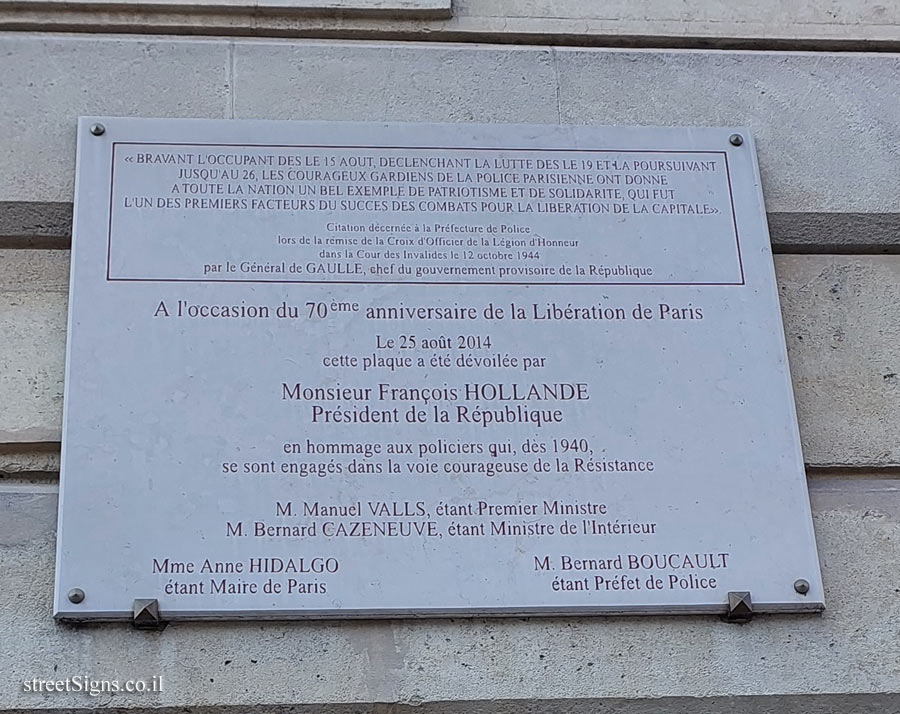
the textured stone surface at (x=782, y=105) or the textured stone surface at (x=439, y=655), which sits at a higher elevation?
the textured stone surface at (x=782, y=105)

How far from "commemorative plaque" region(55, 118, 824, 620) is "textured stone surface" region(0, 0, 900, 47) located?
1.20 ft

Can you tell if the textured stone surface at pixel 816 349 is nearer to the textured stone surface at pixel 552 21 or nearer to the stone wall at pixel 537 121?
the stone wall at pixel 537 121

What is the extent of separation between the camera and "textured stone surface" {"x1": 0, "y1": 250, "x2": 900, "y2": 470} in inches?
113

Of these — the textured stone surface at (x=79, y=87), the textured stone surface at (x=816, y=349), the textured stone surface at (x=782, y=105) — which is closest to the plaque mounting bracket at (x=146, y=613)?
the textured stone surface at (x=816, y=349)

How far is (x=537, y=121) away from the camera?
10.9 ft

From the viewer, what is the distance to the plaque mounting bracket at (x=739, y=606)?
8.69ft

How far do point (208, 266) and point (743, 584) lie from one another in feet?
4.58

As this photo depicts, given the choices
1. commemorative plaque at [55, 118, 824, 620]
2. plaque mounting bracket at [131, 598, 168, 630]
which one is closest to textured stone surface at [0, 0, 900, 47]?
commemorative plaque at [55, 118, 824, 620]

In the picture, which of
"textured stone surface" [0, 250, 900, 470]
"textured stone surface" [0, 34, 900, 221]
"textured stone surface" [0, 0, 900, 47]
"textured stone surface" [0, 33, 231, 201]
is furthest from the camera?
"textured stone surface" [0, 0, 900, 47]

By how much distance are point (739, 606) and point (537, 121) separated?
4.50ft

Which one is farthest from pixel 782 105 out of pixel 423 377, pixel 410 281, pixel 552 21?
pixel 423 377

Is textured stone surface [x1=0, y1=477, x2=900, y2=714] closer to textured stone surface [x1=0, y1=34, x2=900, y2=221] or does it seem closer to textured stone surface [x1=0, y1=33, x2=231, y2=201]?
textured stone surface [x1=0, y1=33, x2=231, y2=201]

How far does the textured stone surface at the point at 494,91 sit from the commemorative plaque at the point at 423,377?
107 mm

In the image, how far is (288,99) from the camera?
328cm
